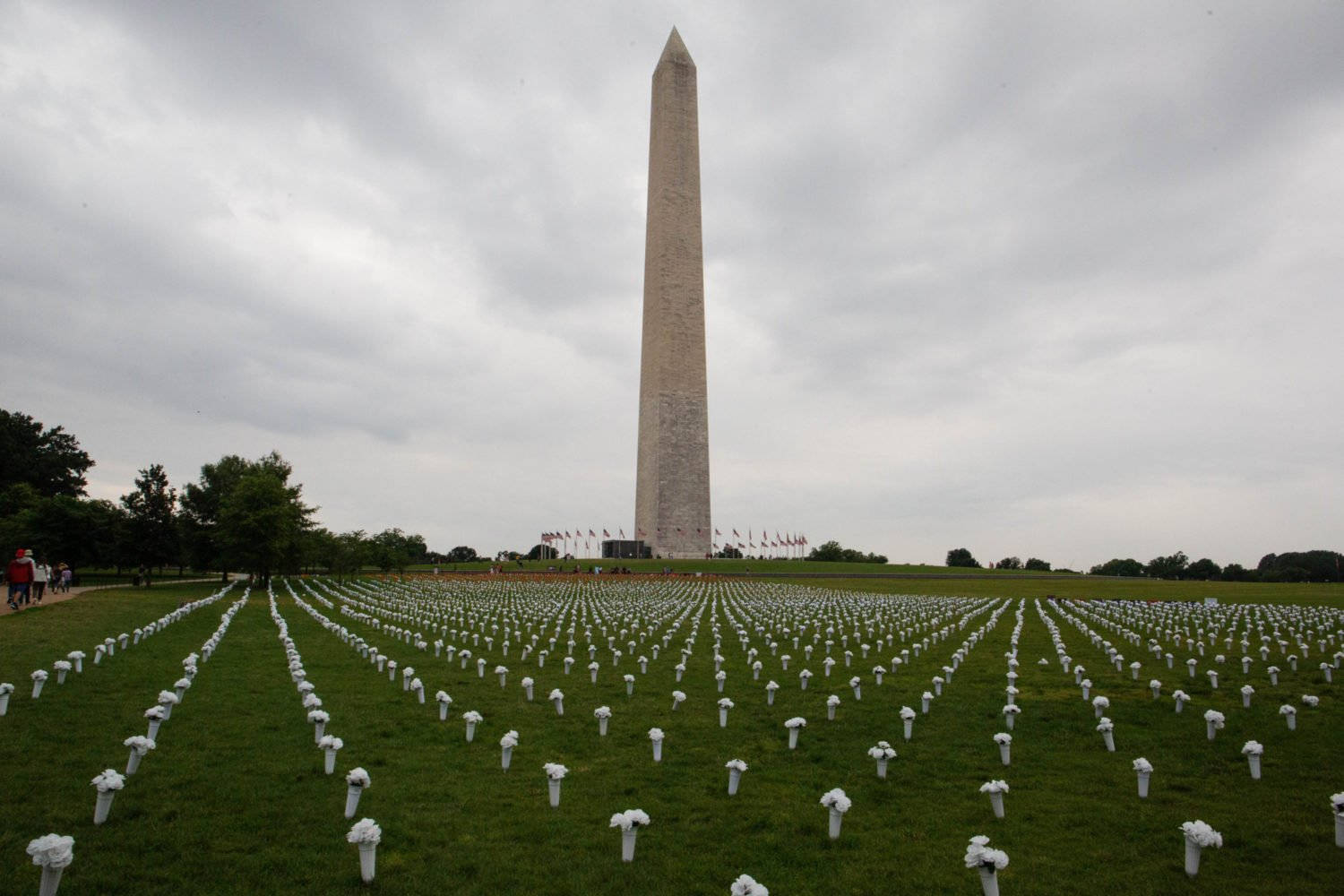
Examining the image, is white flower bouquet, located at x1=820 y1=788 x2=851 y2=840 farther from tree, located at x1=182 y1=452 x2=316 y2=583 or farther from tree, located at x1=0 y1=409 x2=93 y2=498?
tree, located at x1=0 y1=409 x2=93 y2=498

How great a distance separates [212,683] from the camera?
37.0 ft

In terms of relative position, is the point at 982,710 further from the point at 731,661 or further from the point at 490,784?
the point at 490,784

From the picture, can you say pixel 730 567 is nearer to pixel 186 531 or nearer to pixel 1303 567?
pixel 186 531

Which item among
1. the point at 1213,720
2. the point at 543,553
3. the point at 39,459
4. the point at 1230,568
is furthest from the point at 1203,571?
the point at 39,459

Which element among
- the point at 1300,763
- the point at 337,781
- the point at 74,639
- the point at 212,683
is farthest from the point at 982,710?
the point at 74,639

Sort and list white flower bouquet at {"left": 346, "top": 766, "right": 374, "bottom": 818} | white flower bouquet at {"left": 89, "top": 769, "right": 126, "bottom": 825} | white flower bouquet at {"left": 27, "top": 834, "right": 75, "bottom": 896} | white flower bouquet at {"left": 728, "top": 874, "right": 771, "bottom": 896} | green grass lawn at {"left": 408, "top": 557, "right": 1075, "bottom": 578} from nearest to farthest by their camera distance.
→ 1. white flower bouquet at {"left": 728, "top": 874, "right": 771, "bottom": 896}
2. white flower bouquet at {"left": 27, "top": 834, "right": 75, "bottom": 896}
3. white flower bouquet at {"left": 89, "top": 769, "right": 126, "bottom": 825}
4. white flower bouquet at {"left": 346, "top": 766, "right": 374, "bottom": 818}
5. green grass lawn at {"left": 408, "top": 557, "right": 1075, "bottom": 578}

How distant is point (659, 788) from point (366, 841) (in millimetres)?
2976

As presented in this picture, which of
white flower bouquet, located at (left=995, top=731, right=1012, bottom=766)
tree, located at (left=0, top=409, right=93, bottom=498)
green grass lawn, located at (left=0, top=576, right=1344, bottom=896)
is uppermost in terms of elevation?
tree, located at (left=0, top=409, right=93, bottom=498)

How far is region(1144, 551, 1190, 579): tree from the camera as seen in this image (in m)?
65.5

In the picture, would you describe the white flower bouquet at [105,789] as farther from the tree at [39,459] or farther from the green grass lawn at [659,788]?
the tree at [39,459]

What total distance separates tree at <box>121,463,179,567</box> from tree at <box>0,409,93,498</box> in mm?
19805

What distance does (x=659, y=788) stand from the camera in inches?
288

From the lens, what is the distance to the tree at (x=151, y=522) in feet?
124

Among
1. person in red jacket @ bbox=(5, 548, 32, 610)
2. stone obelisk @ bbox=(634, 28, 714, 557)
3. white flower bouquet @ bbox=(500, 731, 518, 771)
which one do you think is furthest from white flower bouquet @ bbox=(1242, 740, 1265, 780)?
stone obelisk @ bbox=(634, 28, 714, 557)
